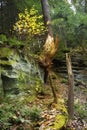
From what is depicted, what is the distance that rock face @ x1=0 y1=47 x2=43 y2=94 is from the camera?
392 inches

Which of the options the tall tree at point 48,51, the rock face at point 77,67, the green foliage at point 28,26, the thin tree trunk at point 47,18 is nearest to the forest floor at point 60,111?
the tall tree at point 48,51

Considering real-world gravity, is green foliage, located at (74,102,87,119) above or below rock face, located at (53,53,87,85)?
below

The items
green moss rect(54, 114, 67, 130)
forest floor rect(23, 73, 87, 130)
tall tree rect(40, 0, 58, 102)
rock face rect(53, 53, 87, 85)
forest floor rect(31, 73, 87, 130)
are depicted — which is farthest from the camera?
rock face rect(53, 53, 87, 85)

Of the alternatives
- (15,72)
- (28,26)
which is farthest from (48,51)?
(15,72)

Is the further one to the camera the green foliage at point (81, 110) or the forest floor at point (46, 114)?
the green foliage at point (81, 110)

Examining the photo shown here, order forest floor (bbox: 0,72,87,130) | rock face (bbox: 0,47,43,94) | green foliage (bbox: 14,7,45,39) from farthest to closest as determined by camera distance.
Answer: green foliage (bbox: 14,7,45,39) < rock face (bbox: 0,47,43,94) < forest floor (bbox: 0,72,87,130)

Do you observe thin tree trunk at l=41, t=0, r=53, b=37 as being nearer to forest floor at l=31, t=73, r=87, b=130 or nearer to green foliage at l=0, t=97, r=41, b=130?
forest floor at l=31, t=73, r=87, b=130

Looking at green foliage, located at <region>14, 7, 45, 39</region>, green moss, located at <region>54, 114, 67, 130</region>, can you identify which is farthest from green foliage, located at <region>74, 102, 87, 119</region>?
green foliage, located at <region>14, 7, 45, 39</region>

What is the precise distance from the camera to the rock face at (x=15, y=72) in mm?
9945

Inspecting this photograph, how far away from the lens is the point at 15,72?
408 inches

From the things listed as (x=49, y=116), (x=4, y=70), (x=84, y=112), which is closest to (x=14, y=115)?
(x=49, y=116)

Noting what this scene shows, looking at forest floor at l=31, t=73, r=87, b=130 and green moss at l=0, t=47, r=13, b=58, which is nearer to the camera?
forest floor at l=31, t=73, r=87, b=130

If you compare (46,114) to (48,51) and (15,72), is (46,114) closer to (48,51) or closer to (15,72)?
(15,72)

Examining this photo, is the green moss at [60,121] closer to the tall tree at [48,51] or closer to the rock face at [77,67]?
the tall tree at [48,51]
